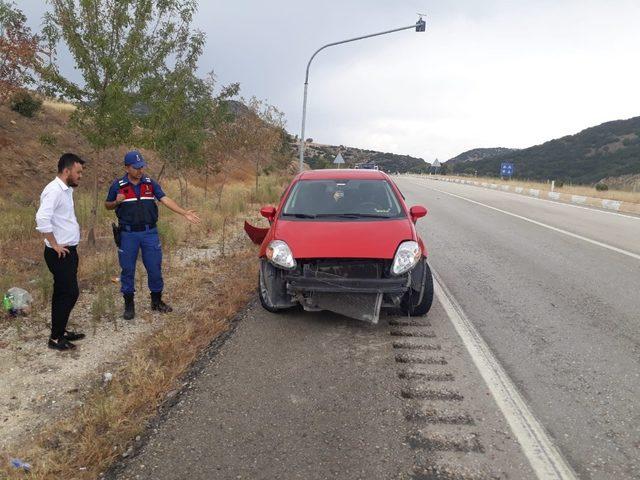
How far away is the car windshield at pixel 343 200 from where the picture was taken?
5320mm

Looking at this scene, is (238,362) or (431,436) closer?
(431,436)

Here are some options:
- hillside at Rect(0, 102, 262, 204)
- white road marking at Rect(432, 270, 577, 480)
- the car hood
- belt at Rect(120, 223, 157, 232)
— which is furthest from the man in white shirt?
hillside at Rect(0, 102, 262, 204)

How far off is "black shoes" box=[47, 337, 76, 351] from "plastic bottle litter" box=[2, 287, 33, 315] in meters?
1.02

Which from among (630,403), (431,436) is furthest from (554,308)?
(431,436)

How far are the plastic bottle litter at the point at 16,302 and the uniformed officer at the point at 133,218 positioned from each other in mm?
1076

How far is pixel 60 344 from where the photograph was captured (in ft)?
13.6

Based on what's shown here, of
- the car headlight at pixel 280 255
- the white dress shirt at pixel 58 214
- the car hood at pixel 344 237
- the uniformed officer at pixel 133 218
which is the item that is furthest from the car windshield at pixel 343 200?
the white dress shirt at pixel 58 214

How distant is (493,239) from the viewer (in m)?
9.93

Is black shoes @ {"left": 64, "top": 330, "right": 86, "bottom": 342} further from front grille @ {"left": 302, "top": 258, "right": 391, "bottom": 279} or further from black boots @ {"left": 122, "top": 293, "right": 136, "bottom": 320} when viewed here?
front grille @ {"left": 302, "top": 258, "right": 391, "bottom": 279}

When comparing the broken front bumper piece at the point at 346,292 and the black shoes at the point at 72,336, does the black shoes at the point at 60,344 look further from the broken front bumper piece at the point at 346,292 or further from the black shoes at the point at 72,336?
the broken front bumper piece at the point at 346,292

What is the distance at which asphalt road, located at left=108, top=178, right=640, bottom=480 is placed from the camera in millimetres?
2623

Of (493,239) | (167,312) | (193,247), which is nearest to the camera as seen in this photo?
(167,312)

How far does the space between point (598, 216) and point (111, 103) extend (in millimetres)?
15157

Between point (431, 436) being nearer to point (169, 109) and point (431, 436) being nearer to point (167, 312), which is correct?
point (167, 312)
